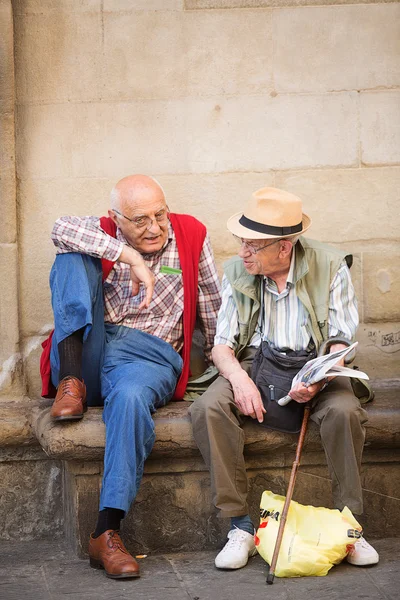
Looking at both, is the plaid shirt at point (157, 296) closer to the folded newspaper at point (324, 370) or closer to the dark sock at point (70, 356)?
the dark sock at point (70, 356)

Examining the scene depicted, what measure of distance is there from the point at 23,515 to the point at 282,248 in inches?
72.8

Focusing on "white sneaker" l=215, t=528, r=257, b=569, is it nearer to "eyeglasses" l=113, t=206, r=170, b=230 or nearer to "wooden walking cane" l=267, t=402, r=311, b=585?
"wooden walking cane" l=267, t=402, r=311, b=585

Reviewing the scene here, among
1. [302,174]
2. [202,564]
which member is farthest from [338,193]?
[202,564]

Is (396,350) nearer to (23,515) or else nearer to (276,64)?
(276,64)

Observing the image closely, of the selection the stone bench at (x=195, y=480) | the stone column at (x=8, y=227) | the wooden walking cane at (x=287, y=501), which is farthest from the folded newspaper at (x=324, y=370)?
the stone column at (x=8, y=227)

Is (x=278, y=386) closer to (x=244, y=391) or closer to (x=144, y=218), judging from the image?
(x=244, y=391)

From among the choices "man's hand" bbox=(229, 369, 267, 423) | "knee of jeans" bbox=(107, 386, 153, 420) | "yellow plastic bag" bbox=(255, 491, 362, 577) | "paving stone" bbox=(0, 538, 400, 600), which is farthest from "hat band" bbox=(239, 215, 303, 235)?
"paving stone" bbox=(0, 538, 400, 600)

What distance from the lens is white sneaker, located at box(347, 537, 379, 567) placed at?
4250 millimetres

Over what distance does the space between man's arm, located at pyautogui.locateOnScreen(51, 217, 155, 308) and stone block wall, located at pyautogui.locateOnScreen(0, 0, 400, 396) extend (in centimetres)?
52

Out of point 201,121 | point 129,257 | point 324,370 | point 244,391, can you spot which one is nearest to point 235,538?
point 244,391

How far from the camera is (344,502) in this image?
13.9 ft

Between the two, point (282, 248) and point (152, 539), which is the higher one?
point (282, 248)

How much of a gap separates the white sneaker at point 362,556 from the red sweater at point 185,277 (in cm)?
111

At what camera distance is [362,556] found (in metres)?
4.25
